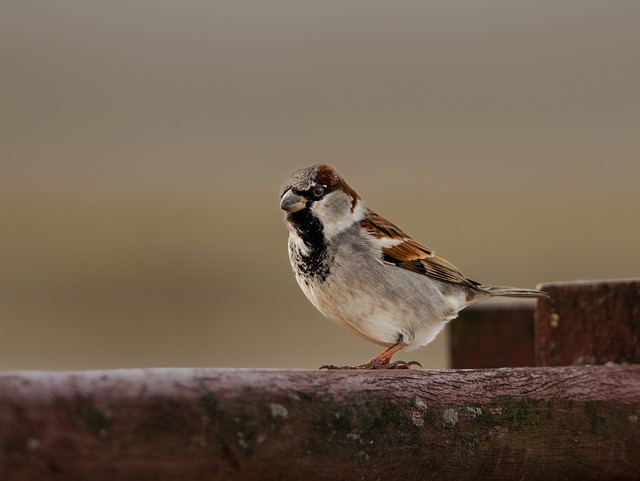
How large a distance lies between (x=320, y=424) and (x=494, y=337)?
5.45 ft

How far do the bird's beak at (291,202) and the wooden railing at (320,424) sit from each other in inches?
46.0

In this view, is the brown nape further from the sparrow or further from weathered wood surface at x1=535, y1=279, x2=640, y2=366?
weathered wood surface at x1=535, y1=279, x2=640, y2=366

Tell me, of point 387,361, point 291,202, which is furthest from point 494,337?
point 291,202

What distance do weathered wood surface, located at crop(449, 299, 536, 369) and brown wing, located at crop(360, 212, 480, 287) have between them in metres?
0.29

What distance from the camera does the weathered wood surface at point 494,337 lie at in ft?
9.58

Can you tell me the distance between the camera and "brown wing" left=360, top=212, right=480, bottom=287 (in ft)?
10.4

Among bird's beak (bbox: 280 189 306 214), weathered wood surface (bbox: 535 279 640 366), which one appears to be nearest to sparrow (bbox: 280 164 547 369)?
bird's beak (bbox: 280 189 306 214)

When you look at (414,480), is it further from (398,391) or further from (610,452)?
(610,452)

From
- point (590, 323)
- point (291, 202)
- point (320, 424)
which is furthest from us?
point (291, 202)

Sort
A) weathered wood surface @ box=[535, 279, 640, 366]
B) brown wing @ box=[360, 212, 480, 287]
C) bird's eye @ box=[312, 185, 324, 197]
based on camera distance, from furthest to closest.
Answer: brown wing @ box=[360, 212, 480, 287]
bird's eye @ box=[312, 185, 324, 197]
weathered wood surface @ box=[535, 279, 640, 366]

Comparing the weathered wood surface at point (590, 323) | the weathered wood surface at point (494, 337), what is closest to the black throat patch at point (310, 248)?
the weathered wood surface at point (494, 337)

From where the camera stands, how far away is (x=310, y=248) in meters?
2.94

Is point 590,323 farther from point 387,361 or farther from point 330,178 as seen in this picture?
point 330,178

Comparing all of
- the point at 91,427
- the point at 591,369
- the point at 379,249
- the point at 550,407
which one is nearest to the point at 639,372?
the point at 591,369
